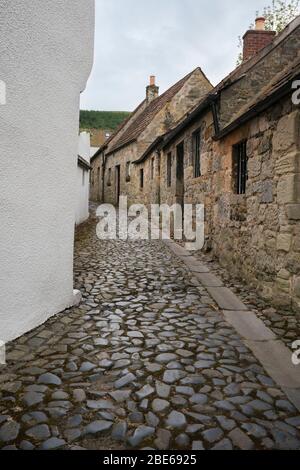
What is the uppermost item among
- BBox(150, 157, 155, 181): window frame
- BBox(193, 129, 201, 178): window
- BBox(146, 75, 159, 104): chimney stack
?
BBox(146, 75, 159, 104): chimney stack

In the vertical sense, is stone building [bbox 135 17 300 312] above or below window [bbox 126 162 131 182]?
below

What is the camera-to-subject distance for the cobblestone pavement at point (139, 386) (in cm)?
206

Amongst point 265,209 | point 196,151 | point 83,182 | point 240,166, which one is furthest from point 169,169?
point 265,209

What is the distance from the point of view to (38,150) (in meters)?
3.50

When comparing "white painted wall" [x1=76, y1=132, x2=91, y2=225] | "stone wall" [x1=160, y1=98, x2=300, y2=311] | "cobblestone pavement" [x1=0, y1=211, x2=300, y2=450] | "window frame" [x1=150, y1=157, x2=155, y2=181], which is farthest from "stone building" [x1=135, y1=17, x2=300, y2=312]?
"window frame" [x1=150, y1=157, x2=155, y2=181]

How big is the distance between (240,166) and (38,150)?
391cm

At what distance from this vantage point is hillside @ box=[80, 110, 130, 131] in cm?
3900

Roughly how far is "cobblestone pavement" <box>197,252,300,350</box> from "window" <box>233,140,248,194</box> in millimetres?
1631

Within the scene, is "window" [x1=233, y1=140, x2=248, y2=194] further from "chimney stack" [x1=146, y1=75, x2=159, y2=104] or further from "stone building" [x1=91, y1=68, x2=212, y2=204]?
"chimney stack" [x1=146, y1=75, x2=159, y2=104]

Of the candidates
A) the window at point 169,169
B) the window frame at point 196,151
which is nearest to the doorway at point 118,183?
the window at point 169,169

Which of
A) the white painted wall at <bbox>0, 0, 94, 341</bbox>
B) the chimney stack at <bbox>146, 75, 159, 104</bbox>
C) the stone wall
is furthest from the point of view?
the chimney stack at <bbox>146, 75, 159, 104</bbox>

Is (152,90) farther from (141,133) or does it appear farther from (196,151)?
(196,151)

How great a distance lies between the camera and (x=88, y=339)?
3416mm

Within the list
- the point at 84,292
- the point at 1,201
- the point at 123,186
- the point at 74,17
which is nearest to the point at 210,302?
the point at 84,292
